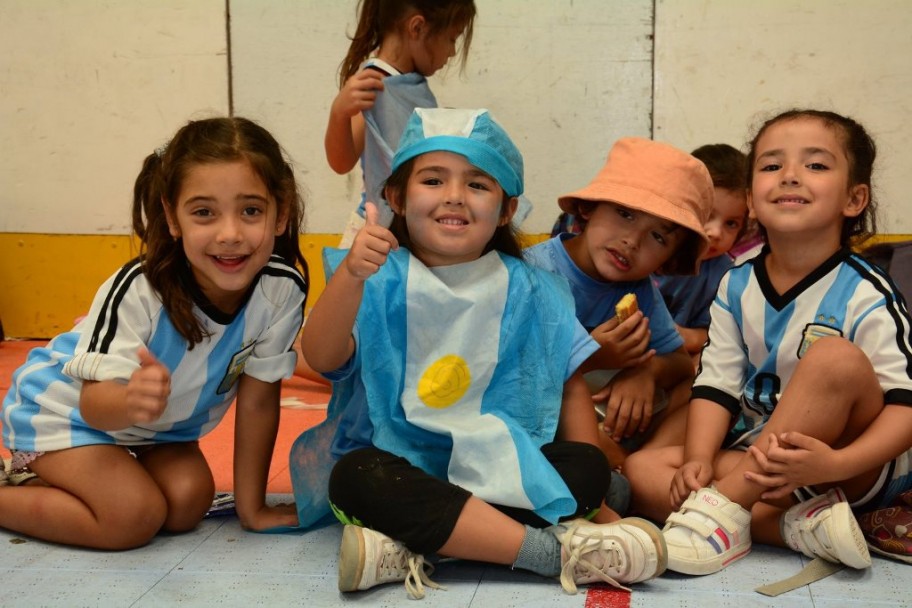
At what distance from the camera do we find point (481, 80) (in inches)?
141

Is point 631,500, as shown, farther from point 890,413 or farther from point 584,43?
point 584,43

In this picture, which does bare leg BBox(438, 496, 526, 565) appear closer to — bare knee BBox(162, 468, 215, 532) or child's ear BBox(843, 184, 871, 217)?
bare knee BBox(162, 468, 215, 532)

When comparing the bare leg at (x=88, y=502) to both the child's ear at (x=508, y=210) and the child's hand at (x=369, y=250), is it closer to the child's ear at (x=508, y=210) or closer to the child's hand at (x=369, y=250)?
the child's hand at (x=369, y=250)

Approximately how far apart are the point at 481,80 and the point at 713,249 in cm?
150

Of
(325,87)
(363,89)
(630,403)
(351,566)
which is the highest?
(325,87)

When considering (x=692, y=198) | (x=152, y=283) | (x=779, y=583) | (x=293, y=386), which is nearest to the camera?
(x=779, y=583)

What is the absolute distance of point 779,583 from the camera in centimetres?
145

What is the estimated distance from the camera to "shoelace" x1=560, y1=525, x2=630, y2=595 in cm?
144

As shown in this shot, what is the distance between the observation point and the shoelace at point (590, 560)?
1.44 meters

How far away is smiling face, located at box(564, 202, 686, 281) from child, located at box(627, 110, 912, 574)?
17 cm

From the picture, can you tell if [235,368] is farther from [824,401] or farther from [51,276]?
[51,276]

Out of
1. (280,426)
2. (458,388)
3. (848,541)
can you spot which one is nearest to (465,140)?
(458,388)

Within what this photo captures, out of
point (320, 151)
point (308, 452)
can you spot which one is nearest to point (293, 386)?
point (320, 151)

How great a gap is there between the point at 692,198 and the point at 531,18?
5.96 feet
